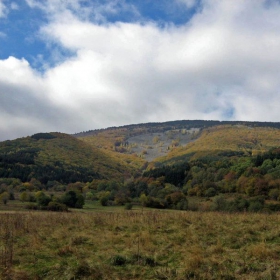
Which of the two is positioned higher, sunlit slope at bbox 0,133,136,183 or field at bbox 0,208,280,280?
sunlit slope at bbox 0,133,136,183

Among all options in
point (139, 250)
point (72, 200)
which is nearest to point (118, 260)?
point (139, 250)

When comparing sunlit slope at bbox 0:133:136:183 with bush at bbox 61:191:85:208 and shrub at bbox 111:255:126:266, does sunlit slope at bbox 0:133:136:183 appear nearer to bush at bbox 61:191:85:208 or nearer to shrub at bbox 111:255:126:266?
bush at bbox 61:191:85:208

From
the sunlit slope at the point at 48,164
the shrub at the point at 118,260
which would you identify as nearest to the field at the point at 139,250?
the shrub at the point at 118,260

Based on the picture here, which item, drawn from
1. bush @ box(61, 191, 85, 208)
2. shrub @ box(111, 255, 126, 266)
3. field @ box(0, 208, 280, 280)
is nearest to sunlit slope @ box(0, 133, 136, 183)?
bush @ box(61, 191, 85, 208)

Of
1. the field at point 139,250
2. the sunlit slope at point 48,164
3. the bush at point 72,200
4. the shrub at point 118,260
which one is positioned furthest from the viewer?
the sunlit slope at point 48,164

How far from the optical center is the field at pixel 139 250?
22.8ft

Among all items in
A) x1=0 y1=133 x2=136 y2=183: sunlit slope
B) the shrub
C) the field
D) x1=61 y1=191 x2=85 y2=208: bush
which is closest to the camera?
the field

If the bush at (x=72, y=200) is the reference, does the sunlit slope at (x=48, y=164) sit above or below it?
above

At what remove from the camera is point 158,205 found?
189 ft

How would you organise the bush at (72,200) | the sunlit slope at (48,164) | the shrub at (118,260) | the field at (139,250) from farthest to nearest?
the sunlit slope at (48,164) → the bush at (72,200) → the shrub at (118,260) → the field at (139,250)

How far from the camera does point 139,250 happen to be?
8.87 meters

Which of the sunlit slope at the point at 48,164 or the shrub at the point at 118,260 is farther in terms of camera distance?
the sunlit slope at the point at 48,164

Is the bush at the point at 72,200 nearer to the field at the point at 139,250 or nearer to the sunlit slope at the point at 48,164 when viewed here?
the field at the point at 139,250

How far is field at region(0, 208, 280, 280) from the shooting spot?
6.94 meters
